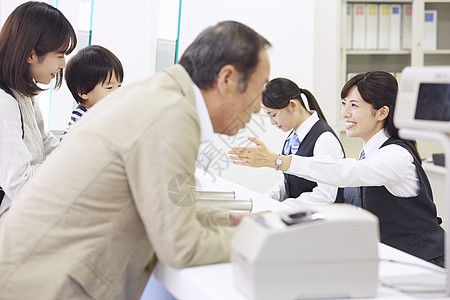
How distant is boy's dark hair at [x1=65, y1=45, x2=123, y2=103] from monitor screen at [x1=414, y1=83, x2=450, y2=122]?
183 cm

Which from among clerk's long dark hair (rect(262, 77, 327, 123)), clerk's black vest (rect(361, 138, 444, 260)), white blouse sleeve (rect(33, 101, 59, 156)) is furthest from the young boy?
clerk's black vest (rect(361, 138, 444, 260))

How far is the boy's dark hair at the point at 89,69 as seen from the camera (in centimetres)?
261

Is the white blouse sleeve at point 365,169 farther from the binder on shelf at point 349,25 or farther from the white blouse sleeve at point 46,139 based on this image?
the binder on shelf at point 349,25

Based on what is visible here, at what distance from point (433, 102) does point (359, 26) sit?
350 centimetres

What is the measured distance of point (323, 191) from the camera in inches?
105

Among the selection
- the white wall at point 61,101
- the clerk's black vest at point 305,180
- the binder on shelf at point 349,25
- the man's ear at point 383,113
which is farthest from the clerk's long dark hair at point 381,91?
the binder on shelf at point 349,25

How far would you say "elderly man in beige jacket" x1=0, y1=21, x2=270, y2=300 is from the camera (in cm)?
112

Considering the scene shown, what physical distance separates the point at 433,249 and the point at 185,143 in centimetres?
130

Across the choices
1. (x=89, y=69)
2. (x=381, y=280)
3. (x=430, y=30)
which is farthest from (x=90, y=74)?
(x=430, y=30)

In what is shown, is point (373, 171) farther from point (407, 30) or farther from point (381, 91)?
point (407, 30)

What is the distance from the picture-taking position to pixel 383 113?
88.8 inches

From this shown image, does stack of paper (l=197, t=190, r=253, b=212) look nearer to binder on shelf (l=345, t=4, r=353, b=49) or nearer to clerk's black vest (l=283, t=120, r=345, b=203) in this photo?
clerk's black vest (l=283, t=120, r=345, b=203)

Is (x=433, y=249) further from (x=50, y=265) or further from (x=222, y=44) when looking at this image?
(x=50, y=265)

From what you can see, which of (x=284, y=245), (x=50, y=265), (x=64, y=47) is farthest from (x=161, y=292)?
(x=64, y=47)
